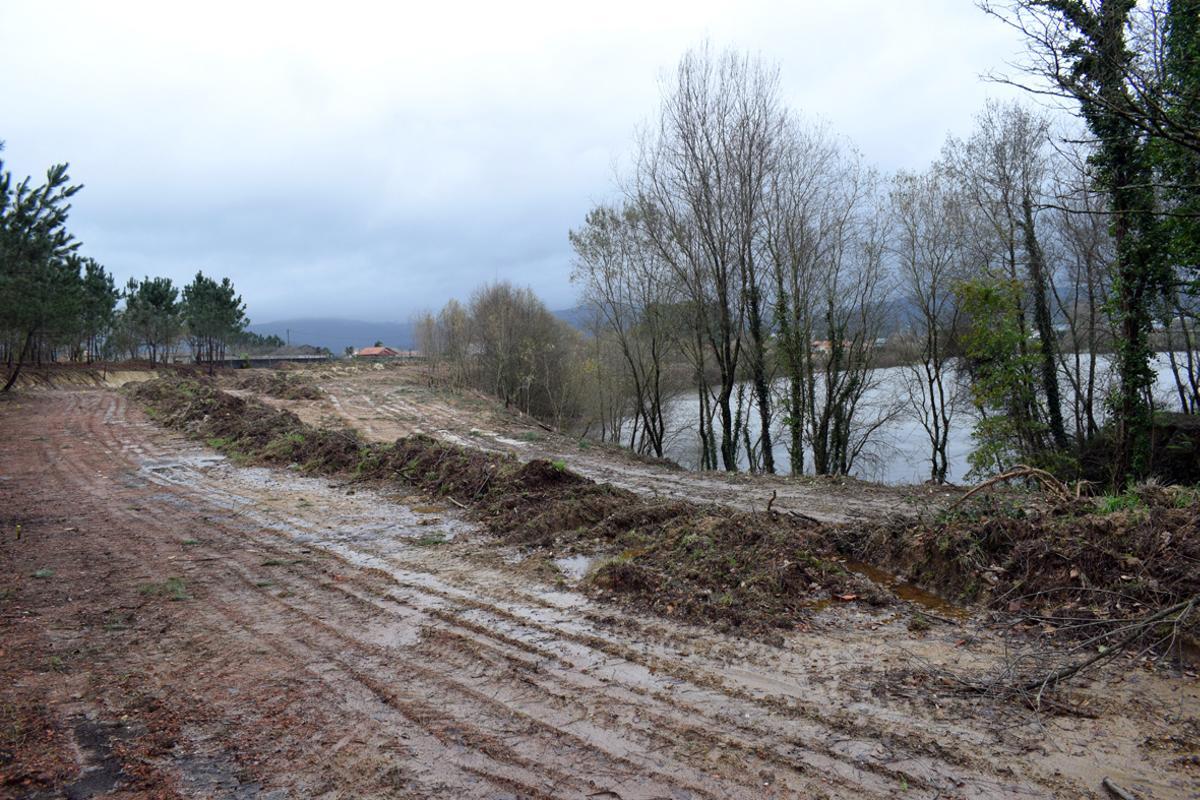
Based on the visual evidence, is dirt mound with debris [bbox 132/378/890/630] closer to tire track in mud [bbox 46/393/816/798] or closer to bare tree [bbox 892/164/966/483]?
tire track in mud [bbox 46/393/816/798]

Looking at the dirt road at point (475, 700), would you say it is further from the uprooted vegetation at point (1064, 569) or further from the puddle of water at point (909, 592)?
the puddle of water at point (909, 592)

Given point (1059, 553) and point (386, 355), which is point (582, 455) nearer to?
point (1059, 553)

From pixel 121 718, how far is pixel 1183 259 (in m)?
20.8

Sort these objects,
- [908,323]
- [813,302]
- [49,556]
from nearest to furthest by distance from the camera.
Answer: [49,556] < [813,302] < [908,323]

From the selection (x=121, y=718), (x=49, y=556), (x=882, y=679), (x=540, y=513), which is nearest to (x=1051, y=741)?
(x=882, y=679)

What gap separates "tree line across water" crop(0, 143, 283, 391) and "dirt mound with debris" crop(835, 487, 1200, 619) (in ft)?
92.3

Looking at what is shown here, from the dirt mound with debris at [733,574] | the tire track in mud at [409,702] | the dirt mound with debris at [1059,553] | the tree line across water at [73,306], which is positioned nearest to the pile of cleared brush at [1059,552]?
the dirt mound with debris at [1059,553]

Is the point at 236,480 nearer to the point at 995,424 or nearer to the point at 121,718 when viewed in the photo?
the point at 121,718

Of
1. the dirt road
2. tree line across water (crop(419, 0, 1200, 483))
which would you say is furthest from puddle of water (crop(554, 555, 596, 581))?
tree line across water (crop(419, 0, 1200, 483))

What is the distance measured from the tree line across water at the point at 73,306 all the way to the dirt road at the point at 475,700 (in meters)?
23.8

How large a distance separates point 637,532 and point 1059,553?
12.9 ft

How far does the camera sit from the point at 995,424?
20.3 meters

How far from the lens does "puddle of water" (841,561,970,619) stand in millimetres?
5435

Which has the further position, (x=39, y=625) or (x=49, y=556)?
(x=49, y=556)
